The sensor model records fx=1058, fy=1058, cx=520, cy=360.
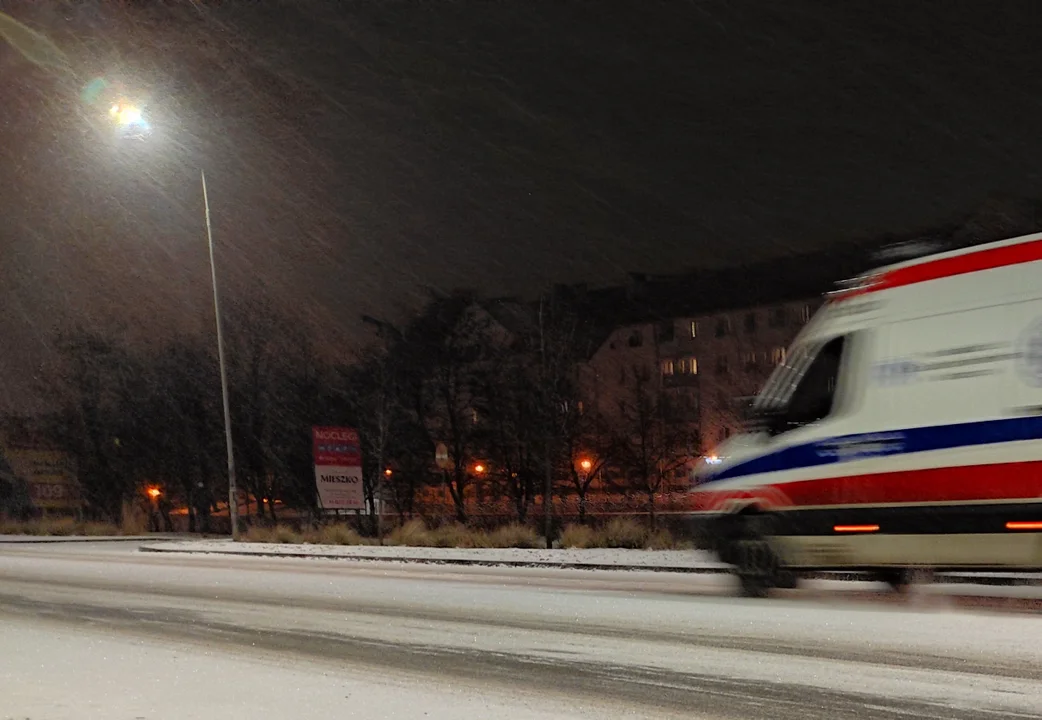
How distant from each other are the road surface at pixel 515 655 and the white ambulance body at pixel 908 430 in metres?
0.75

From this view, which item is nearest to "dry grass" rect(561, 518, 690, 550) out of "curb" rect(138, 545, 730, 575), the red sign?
"curb" rect(138, 545, 730, 575)

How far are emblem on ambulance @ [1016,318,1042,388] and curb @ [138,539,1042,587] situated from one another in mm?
2883

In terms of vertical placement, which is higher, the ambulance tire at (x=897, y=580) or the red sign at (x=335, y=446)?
the red sign at (x=335, y=446)

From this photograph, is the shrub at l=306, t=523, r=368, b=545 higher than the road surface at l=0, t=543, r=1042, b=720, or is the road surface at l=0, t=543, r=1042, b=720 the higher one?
the road surface at l=0, t=543, r=1042, b=720

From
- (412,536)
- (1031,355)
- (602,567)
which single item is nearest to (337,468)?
(412,536)

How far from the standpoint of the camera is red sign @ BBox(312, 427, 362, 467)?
29953mm

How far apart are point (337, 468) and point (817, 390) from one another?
20878 millimetres

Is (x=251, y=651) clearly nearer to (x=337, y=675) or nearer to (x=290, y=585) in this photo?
(x=337, y=675)

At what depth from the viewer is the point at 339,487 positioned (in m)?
30.3

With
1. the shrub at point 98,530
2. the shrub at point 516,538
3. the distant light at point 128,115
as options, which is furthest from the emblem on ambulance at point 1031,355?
the shrub at point 98,530

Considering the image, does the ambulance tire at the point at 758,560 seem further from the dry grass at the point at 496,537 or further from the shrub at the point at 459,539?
the shrub at the point at 459,539

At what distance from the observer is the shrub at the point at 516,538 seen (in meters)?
25.0

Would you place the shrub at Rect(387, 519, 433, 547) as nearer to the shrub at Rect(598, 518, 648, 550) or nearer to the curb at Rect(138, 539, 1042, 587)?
the curb at Rect(138, 539, 1042, 587)

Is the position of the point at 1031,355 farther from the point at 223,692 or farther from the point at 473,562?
the point at 473,562
